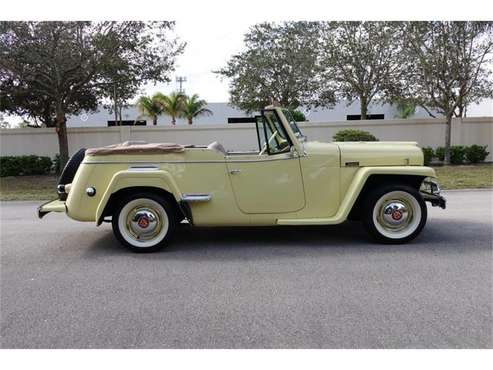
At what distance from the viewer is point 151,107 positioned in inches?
1344

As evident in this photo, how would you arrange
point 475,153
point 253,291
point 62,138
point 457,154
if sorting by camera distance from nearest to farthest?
1. point 253,291
2. point 62,138
3. point 457,154
4. point 475,153

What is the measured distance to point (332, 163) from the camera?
550 centimetres

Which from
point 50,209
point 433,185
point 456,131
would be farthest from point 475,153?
point 50,209

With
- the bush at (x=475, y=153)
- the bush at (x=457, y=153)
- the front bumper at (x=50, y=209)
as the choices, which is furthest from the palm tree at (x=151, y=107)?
the front bumper at (x=50, y=209)

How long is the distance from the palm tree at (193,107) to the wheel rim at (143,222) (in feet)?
98.8

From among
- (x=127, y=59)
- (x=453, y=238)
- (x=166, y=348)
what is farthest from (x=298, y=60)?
(x=166, y=348)

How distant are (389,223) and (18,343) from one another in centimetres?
422

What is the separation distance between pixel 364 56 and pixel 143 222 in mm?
15403

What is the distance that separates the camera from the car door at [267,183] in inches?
215

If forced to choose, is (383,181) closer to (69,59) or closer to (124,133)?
(69,59)

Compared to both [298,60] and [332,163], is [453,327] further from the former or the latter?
[298,60]

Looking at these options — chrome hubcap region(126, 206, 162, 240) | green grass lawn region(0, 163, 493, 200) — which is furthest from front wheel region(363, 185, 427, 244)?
Result: green grass lawn region(0, 163, 493, 200)

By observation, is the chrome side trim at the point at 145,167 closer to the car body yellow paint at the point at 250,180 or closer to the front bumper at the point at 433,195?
the car body yellow paint at the point at 250,180

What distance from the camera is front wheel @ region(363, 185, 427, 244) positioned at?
552 centimetres
